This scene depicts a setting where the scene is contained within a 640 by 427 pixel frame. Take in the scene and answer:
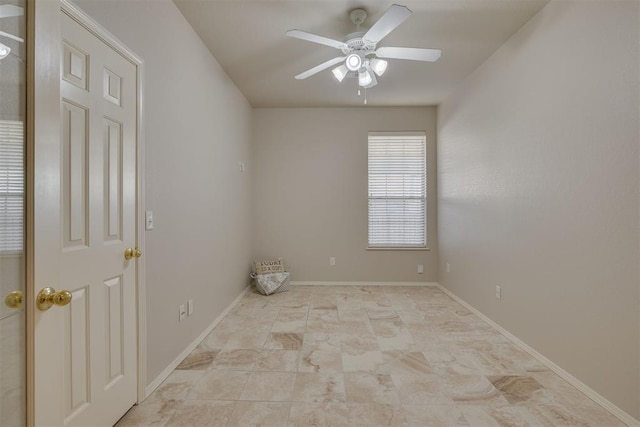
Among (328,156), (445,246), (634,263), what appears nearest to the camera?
(634,263)

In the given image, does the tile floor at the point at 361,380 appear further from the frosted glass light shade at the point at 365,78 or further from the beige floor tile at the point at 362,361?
the frosted glass light shade at the point at 365,78

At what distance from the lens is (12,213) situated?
1.01 metres

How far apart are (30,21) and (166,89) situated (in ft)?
3.86

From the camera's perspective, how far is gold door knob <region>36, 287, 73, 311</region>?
3.40 feet

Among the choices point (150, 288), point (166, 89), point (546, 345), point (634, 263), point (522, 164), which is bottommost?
point (546, 345)

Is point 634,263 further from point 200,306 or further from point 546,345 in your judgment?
point 200,306

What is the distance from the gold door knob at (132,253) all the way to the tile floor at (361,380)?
0.90 meters

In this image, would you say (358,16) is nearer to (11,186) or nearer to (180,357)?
(11,186)

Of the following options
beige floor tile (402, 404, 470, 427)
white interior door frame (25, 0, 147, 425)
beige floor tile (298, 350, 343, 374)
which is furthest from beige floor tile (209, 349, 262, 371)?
white interior door frame (25, 0, 147, 425)

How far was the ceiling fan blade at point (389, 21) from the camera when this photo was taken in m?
1.79

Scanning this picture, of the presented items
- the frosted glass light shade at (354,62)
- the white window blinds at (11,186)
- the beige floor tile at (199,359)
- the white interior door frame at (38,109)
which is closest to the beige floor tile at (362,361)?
the beige floor tile at (199,359)

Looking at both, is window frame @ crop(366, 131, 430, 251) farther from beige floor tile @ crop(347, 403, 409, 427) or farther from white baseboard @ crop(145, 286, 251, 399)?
beige floor tile @ crop(347, 403, 409, 427)

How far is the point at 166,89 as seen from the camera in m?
2.14

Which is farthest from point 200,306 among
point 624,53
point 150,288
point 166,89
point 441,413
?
point 624,53
